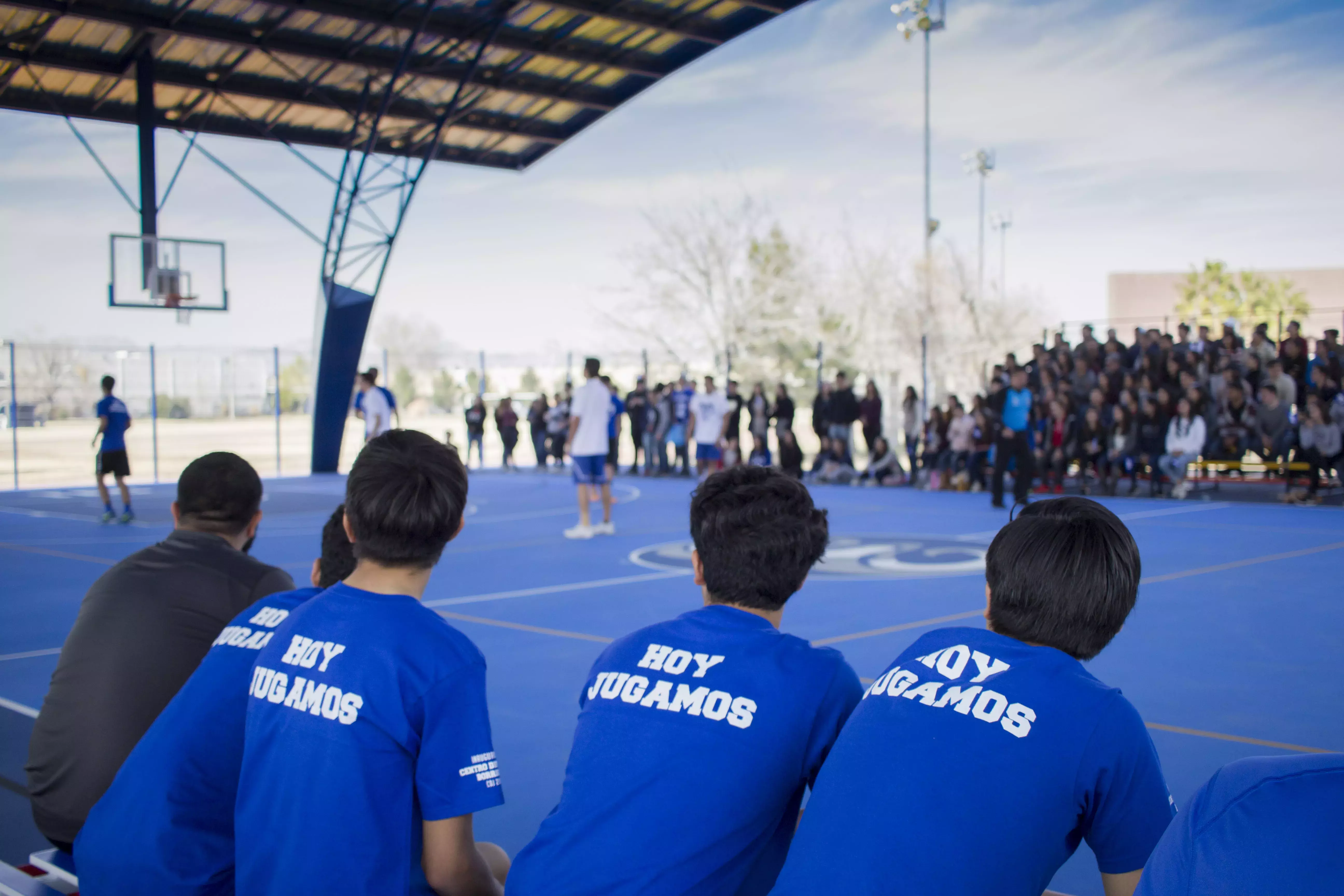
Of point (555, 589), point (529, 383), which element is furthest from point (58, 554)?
point (529, 383)

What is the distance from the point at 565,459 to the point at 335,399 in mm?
7128

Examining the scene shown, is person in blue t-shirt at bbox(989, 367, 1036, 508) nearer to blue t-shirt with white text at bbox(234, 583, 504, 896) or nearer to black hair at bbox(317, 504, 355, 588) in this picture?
black hair at bbox(317, 504, 355, 588)

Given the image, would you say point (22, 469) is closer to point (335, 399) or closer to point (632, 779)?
point (335, 399)

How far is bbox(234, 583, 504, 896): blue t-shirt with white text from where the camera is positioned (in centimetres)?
193


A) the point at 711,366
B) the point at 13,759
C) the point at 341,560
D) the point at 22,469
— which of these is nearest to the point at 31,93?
the point at 22,469

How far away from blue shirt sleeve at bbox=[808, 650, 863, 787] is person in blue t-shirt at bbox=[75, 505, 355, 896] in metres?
1.11

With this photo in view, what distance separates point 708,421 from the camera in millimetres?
16875

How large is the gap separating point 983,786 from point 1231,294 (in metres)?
61.8

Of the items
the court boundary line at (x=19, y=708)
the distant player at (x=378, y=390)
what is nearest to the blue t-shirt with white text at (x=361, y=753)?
the court boundary line at (x=19, y=708)

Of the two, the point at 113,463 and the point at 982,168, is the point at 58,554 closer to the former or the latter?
the point at 113,463

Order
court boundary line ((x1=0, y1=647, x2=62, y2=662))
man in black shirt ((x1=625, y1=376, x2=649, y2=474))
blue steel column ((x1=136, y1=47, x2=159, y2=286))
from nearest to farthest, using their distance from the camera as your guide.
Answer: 1. court boundary line ((x1=0, y1=647, x2=62, y2=662))
2. blue steel column ((x1=136, y1=47, x2=159, y2=286))
3. man in black shirt ((x1=625, y1=376, x2=649, y2=474))

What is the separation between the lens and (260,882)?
200cm

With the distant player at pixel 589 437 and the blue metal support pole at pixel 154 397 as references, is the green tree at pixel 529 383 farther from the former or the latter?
the distant player at pixel 589 437

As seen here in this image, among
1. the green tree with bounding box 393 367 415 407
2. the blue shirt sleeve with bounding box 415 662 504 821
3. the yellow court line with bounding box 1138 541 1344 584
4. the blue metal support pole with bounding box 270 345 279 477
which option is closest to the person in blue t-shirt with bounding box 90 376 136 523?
the blue metal support pole with bounding box 270 345 279 477
